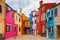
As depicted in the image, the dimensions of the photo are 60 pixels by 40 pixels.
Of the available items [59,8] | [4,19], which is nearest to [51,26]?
[59,8]

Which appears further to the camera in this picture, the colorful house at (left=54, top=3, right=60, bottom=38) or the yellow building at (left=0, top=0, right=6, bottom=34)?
the colorful house at (left=54, top=3, right=60, bottom=38)

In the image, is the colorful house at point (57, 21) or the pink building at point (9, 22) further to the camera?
the pink building at point (9, 22)

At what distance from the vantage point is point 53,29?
35625mm

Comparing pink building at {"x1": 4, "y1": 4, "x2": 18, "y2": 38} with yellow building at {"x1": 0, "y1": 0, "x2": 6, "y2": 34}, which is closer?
yellow building at {"x1": 0, "y1": 0, "x2": 6, "y2": 34}

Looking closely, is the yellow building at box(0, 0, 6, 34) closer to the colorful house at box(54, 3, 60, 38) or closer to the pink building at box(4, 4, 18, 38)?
the pink building at box(4, 4, 18, 38)

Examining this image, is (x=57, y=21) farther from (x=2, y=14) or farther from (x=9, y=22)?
(x=9, y=22)

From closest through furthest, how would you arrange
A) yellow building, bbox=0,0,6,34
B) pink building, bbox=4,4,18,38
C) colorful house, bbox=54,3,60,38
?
yellow building, bbox=0,0,6,34 → colorful house, bbox=54,3,60,38 → pink building, bbox=4,4,18,38

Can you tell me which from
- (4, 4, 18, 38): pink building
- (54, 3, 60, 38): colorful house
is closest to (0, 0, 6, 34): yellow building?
(4, 4, 18, 38): pink building

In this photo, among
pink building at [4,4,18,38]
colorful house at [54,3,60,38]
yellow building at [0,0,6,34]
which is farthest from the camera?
pink building at [4,4,18,38]

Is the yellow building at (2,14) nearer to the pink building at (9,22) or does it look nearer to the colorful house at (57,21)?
the pink building at (9,22)

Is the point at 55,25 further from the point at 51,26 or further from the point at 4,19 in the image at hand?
the point at 4,19

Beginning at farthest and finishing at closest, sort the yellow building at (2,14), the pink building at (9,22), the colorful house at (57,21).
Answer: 1. the pink building at (9,22)
2. the colorful house at (57,21)
3. the yellow building at (2,14)

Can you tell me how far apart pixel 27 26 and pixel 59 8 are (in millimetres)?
45178

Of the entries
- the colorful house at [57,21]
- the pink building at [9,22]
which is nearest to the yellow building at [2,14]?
the pink building at [9,22]
